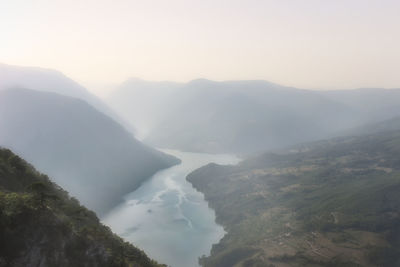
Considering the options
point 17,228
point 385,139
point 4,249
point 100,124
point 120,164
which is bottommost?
point 4,249

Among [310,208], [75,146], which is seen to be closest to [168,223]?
[310,208]

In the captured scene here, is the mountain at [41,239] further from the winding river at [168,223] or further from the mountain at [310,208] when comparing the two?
the winding river at [168,223]

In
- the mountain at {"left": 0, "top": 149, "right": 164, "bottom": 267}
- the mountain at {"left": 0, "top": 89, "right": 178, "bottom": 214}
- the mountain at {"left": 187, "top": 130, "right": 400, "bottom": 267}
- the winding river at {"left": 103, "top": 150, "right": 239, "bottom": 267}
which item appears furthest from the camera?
the mountain at {"left": 0, "top": 89, "right": 178, "bottom": 214}

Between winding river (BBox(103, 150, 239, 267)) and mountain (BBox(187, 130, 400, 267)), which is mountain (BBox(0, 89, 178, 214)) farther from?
mountain (BBox(187, 130, 400, 267))

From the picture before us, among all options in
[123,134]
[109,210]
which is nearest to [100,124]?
[123,134]

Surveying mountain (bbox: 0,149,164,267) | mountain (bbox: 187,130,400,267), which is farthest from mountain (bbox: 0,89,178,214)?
mountain (bbox: 0,149,164,267)

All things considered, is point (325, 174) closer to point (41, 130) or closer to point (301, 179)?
point (301, 179)

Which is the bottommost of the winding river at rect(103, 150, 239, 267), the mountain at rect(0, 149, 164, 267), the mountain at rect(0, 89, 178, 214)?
the mountain at rect(0, 149, 164, 267)
